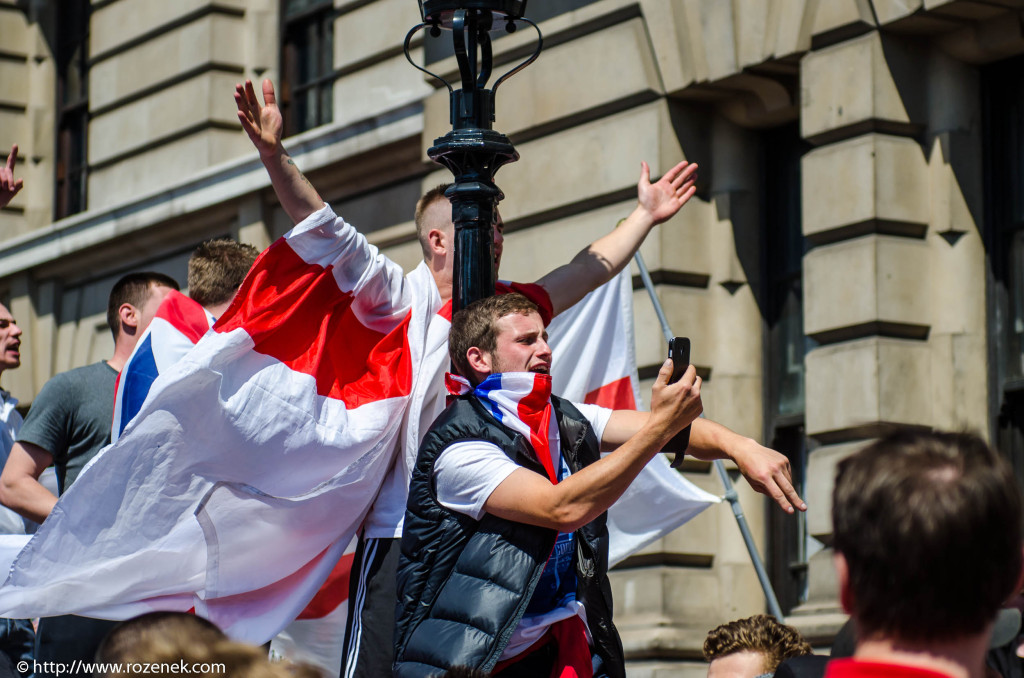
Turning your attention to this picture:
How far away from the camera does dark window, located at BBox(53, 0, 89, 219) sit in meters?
17.3

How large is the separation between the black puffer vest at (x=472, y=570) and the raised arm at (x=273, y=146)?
0.86 metres

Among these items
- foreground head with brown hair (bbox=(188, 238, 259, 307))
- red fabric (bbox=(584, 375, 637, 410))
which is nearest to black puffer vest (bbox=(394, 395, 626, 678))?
foreground head with brown hair (bbox=(188, 238, 259, 307))

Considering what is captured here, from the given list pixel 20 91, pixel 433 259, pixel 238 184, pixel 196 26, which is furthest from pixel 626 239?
pixel 20 91

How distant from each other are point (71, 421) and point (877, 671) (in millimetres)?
4455

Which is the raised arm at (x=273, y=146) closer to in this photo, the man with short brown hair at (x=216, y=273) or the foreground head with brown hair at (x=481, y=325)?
the foreground head with brown hair at (x=481, y=325)

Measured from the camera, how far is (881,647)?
2.11 m

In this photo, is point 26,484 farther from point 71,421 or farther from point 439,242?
point 439,242

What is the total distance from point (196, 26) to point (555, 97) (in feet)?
18.7

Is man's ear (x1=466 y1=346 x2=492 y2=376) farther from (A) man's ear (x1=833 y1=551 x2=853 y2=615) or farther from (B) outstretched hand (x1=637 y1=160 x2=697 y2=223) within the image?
(A) man's ear (x1=833 y1=551 x2=853 y2=615)

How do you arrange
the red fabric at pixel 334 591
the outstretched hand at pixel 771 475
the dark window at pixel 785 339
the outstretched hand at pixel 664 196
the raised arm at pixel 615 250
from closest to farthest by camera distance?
1. the outstretched hand at pixel 771 475
2. the raised arm at pixel 615 250
3. the outstretched hand at pixel 664 196
4. the red fabric at pixel 334 591
5. the dark window at pixel 785 339

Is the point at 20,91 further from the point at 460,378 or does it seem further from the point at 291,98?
the point at 460,378

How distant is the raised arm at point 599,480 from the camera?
3805mm

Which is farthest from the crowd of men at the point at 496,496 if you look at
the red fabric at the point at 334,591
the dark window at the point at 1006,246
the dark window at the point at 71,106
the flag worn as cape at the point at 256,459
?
the dark window at the point at 71,106

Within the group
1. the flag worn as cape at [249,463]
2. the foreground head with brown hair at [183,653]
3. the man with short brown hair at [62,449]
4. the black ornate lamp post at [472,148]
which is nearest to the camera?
the foreground head with brown hair at [183,653]
